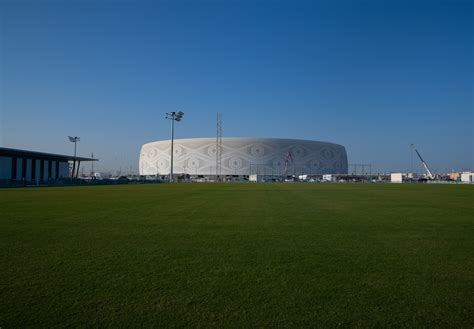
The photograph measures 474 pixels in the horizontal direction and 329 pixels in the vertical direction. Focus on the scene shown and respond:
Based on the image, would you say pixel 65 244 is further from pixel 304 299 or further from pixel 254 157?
pixel 254 157

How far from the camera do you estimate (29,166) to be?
43.7 meters

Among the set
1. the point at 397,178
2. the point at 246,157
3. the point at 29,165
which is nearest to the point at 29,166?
the point at 29,165

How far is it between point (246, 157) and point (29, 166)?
66263 millimetres

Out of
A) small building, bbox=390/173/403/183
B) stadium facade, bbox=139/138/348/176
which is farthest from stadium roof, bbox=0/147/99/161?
small building, bbox=390/173/403/183

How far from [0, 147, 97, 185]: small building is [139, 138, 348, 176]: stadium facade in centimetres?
5281

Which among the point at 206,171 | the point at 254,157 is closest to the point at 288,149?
the point at 254,157

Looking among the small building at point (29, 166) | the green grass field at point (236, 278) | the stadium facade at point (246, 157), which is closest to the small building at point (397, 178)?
the stadium facade at point (246, 157)

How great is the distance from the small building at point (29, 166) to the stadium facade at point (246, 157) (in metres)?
52.8

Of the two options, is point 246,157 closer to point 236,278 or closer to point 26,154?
point 26,154

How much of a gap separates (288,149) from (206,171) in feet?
84.8

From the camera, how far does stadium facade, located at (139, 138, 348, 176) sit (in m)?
103

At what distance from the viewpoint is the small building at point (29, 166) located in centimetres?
3853

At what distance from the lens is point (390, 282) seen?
336 cm

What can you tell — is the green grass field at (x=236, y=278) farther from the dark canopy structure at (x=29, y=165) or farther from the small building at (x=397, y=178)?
the small building at (x=397, y=178)
